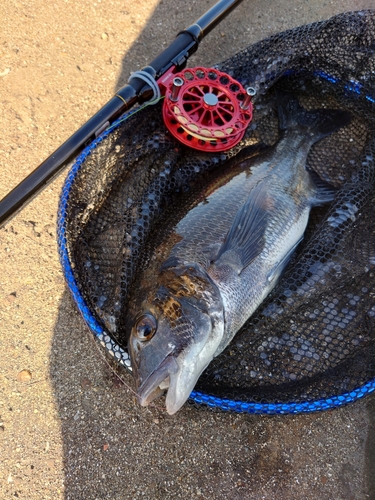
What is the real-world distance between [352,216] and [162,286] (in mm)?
1435

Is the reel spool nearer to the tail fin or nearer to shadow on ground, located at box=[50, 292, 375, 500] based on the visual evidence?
the tail fin

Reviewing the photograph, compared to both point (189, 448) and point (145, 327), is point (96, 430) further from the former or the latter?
point (145, 327)

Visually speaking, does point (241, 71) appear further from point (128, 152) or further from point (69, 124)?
point (69, 124)

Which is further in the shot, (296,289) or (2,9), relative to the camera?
(2,9)

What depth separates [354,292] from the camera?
273 cm

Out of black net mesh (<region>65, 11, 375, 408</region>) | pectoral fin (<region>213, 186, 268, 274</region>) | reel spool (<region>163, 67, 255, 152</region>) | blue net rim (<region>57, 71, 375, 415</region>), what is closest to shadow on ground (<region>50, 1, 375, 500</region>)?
blue net rim (<region>57, 71, 375, 415</region>)

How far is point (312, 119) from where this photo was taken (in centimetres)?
319

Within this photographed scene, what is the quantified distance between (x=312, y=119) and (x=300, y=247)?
3.37 ft

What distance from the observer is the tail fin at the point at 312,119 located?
316 cm

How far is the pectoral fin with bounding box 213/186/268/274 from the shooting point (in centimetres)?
255

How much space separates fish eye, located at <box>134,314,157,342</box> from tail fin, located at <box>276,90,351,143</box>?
6.15 ft

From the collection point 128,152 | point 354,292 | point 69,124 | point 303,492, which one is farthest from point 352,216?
point 69,124

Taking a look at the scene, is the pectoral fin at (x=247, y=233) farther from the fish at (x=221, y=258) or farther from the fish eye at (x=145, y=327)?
the fish eye at (x=145, y=327)

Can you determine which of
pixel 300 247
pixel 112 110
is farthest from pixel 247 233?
pixel 112 110
